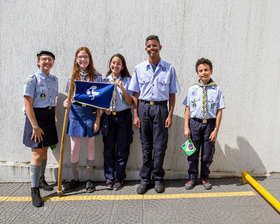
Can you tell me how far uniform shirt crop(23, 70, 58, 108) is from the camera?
2.95 meters

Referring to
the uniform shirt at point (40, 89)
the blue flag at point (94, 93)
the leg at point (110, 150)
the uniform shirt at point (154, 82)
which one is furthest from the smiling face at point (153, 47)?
the uniform shirt at point (40, 89)

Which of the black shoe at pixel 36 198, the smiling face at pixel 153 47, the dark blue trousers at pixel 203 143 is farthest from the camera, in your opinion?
the dark blue trousers at pixel 203 143

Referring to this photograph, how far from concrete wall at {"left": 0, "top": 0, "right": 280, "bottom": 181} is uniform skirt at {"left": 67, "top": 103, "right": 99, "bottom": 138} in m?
0.54

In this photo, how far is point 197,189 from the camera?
3375 millimetres

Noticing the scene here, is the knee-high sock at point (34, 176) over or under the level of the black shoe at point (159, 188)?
over

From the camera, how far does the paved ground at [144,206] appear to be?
8.76 feet

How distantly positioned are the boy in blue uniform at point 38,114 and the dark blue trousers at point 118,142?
874 mm

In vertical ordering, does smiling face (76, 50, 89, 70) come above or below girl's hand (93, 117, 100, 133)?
above

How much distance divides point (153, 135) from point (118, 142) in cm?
56

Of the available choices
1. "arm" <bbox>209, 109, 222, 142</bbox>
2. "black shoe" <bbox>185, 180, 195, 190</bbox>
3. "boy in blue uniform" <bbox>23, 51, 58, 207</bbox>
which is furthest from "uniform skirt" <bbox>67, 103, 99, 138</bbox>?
"arm" <bbox>209, 109, 222, 142</bbox>

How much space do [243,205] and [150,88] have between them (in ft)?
6.78

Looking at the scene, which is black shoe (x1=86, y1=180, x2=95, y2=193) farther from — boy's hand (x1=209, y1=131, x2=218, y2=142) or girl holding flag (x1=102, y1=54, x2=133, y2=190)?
boy's hand (x1=209, y1=131, x2=218, y2=142)

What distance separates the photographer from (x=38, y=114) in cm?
307

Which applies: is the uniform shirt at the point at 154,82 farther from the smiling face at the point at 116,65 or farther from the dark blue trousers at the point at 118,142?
the dark blue trousers at the point at 118,142
